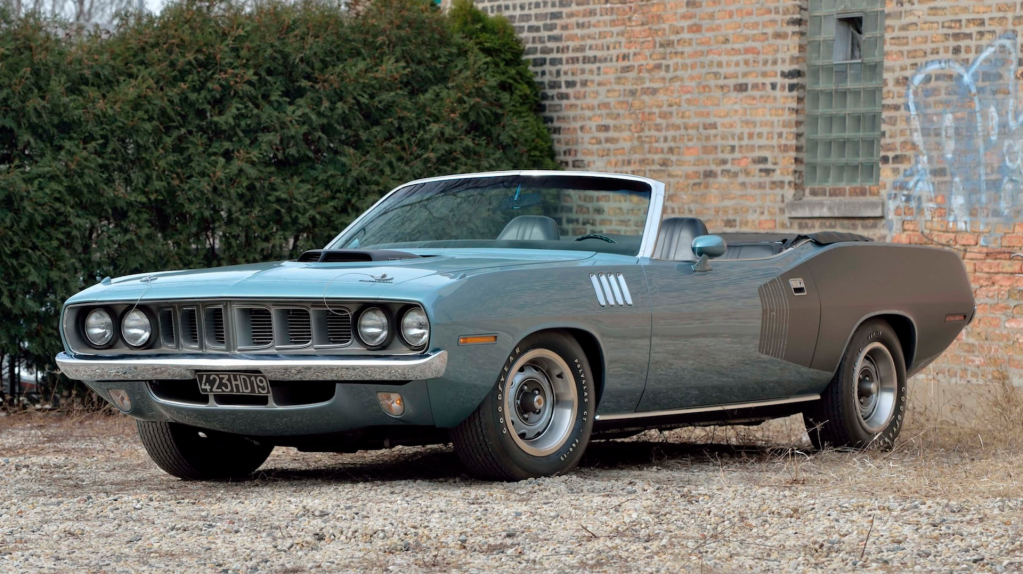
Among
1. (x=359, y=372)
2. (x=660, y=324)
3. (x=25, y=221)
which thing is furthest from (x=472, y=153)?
(x=359, y=372)

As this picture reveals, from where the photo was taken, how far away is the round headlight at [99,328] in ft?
21.2

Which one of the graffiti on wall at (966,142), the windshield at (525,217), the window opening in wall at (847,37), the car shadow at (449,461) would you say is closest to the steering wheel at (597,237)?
the windshield at (525,217)

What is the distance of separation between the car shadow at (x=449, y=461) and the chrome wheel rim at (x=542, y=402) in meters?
0.42

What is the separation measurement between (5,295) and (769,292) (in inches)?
208

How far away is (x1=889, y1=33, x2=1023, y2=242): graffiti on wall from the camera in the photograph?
40.0 ft

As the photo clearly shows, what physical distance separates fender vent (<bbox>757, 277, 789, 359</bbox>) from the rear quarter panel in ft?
1.01

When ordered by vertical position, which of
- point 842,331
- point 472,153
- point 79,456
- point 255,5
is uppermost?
point 255,5

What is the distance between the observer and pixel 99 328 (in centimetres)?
651

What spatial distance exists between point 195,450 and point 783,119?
8300 mm

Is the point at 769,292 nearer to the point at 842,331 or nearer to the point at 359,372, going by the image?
the point at 842,331

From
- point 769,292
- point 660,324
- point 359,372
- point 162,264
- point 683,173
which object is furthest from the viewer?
point 683,173

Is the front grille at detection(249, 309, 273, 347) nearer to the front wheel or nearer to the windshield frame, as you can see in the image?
the front wheel

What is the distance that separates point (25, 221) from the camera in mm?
9914

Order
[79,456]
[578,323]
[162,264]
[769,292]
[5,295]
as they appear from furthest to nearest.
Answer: [162,264] → [5,295] → [79,456] → [769,292] → [578,323]
